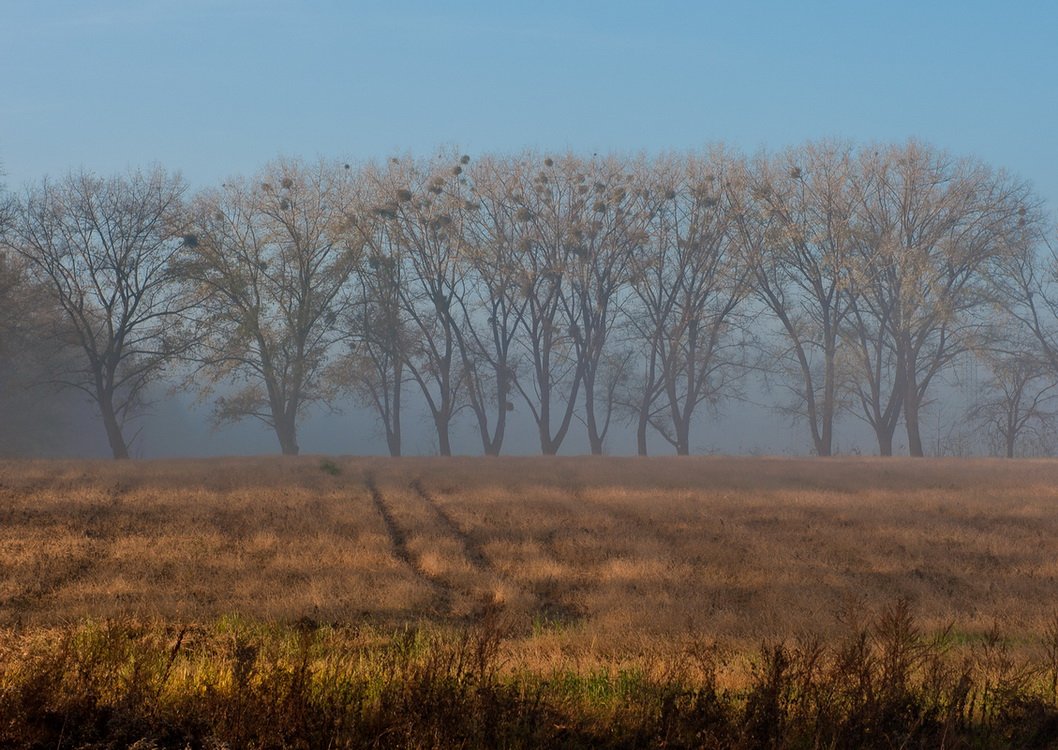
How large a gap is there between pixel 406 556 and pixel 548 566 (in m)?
2.43

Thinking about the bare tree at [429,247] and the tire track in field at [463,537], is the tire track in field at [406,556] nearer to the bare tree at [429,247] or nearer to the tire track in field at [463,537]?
the tire track in field at [463,537]

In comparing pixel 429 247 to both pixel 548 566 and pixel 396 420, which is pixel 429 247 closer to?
pixel 396 420

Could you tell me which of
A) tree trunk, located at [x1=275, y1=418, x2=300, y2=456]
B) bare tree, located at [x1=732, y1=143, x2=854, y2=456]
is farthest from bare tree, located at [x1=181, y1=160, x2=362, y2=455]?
bare tree, located at [x1=732, y1=143, x2=854, y2=456]

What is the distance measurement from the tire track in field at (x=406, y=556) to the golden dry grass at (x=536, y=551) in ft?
0.21

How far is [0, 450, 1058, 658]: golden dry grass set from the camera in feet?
33.8

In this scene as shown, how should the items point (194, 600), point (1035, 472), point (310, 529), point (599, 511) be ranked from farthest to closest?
point (1035, 472) → point (599, 511) → point (310, 529) → point (194, 600)

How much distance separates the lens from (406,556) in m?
14.1

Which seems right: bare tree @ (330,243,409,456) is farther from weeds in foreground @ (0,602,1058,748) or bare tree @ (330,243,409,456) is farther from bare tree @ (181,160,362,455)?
weeds in foreground @ (0,602,1058,748)

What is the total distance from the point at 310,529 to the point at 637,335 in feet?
116

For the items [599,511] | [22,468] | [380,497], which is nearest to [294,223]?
[22,468]

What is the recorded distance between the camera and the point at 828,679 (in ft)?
21.9

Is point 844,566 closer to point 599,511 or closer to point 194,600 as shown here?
point 599,511

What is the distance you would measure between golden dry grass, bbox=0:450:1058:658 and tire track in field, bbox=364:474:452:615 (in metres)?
0.07

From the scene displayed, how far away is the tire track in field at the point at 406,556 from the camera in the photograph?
36.8ft
